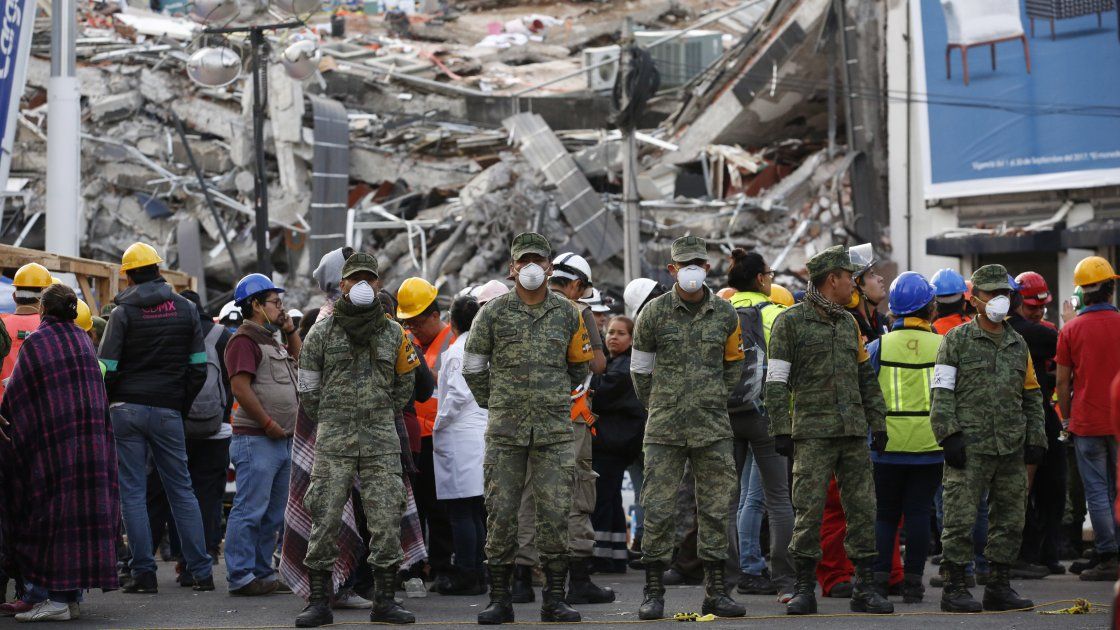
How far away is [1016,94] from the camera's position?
21.8 metres

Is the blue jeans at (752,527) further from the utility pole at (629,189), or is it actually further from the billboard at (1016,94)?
the billboard at (1016,94)

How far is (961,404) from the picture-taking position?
7.94 metres

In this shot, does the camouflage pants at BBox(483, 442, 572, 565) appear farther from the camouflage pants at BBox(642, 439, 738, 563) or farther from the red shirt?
the red shirt

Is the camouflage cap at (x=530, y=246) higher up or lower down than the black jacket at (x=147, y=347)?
higher up

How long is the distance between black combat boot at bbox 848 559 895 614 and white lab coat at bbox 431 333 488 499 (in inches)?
93.0

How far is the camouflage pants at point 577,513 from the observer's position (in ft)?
26.2

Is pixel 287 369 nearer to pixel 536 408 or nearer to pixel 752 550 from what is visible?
pixel 536 408

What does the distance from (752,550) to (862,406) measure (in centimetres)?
154

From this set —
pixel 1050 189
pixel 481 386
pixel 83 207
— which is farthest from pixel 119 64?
pixel 481 386

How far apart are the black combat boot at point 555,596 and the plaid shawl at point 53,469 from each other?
7.86 ft

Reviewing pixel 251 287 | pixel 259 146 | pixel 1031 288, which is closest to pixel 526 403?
pixel 251 287

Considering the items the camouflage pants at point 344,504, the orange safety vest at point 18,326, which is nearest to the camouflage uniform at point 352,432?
the camouflage pants at point 344,504

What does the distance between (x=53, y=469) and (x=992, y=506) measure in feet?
17.0

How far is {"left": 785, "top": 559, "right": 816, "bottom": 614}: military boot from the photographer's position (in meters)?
7.62
